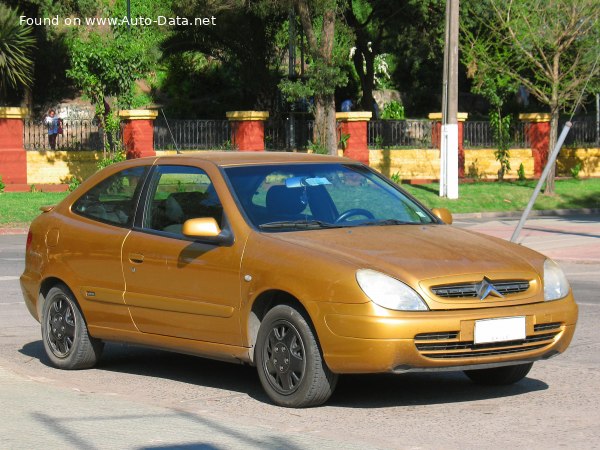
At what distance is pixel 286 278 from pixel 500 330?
4.37ft

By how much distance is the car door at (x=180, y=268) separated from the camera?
797 cm

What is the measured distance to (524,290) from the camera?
7.55 meters

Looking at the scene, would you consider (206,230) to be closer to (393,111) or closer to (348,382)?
(348,382)

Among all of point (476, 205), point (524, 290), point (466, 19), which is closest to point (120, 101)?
point (476, 205)

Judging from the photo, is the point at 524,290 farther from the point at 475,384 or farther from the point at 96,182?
the point at 96,182

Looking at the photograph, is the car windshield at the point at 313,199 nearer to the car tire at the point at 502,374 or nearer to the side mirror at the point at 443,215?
the side mirror at the point at 443,215

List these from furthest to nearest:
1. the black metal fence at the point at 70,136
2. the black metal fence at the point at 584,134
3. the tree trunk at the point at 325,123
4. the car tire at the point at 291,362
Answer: the black metal fence at the point at 584,134 < the tree trunk at the point at 325,123 < the black metal fence at the point at 70,136 < the car tire at the point at 291,362

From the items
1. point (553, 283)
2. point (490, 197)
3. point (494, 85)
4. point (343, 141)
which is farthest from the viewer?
point (343, 141)

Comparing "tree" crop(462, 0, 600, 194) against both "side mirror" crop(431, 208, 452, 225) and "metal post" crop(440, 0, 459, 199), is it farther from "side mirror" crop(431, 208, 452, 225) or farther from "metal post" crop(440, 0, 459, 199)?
"side mirror" crop(431, 208, 452, 225)

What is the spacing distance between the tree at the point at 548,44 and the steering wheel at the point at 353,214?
2636 cm

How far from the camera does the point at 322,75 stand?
35.0 metres

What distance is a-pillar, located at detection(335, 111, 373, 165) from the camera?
36.7 metres

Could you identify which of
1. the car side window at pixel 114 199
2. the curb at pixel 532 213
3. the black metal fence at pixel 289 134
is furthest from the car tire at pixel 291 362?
the black metal fence at pixel 289 134

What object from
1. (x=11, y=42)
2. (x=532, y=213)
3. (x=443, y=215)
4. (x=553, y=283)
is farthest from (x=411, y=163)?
(x=553, y=283)
